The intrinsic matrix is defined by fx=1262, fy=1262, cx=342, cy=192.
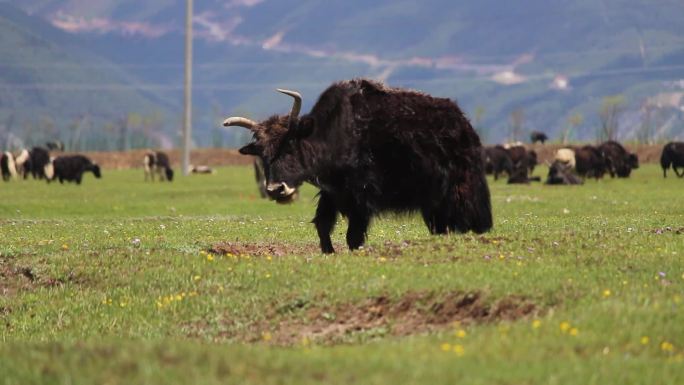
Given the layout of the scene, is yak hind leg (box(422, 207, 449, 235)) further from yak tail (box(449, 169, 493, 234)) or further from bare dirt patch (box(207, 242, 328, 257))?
bare dirt patch (box(207, 242, 328, 257))

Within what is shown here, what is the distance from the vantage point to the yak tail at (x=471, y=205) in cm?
1711

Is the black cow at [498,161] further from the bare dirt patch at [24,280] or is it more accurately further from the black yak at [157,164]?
the bare dirt patch at [24,280]

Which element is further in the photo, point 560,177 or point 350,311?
point 560,177

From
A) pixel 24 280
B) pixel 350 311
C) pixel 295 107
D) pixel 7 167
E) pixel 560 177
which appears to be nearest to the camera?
pixel 350 311

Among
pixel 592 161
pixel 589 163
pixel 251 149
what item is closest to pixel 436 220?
pixel 251 149

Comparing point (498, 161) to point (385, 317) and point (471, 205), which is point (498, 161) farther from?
point (385, 317)

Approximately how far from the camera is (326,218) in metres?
16.6

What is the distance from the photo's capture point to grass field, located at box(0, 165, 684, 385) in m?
8.76

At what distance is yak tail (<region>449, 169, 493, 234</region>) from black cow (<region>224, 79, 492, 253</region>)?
31cm

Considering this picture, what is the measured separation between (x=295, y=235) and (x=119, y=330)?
8.37 metres

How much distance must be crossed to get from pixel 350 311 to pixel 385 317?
472 mm

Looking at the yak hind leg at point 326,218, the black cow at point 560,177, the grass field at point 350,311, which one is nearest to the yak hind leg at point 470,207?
the grass field at point 350,311

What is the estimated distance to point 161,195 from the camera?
48750mm

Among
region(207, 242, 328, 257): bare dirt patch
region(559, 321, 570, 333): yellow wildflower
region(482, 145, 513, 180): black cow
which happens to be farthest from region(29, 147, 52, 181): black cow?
region(559, 321, 570, 333): yellow wildflower
